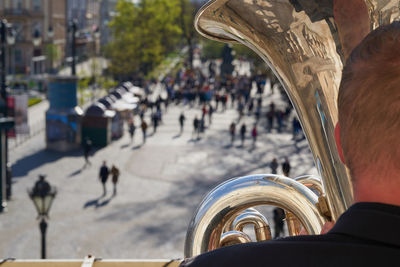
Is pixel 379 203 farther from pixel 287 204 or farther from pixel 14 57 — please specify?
pixel 14 57

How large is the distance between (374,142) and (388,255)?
8.4 inches

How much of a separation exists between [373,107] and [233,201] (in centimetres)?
133

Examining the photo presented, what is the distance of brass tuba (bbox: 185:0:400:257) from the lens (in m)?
1.78

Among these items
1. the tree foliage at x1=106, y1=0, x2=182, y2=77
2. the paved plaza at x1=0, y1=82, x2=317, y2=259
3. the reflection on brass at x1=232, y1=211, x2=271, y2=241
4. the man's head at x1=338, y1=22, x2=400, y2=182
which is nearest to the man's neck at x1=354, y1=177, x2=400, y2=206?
the man's head at x1=338, y1=22, x2=400, y2=182

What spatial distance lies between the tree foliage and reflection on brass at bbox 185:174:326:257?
152 ft

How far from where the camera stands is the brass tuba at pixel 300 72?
178 cm

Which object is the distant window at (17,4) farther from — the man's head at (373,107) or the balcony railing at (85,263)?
the man's head at (373,107)

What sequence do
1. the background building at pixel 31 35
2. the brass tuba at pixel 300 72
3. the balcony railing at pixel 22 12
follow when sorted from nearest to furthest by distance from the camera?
the brass tuba at pixel 300 72 < the balcony railing at pixel 22 12 < the background building at pixel 31 35

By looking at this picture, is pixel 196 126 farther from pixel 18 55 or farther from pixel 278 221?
pixel 18 55

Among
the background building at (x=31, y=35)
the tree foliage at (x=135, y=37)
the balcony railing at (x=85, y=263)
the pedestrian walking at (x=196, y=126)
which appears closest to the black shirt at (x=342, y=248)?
→ the balcony railing at (x=85, y=263)

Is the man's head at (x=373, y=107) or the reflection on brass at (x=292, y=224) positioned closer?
the man's head at (x=373, y=107)

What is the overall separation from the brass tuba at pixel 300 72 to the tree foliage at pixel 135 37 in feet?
152

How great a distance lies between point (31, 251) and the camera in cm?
1451

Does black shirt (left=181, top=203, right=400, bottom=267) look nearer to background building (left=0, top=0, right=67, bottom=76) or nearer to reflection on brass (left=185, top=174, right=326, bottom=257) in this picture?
reflection on brass (left=185, top=174, right=326, bottom=257)
